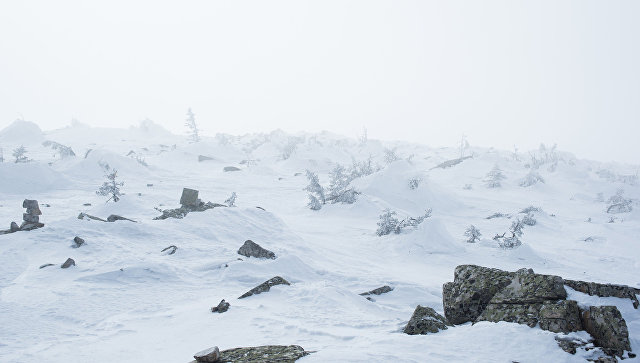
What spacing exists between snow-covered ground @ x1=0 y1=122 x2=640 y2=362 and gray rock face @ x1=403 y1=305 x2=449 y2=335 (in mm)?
264

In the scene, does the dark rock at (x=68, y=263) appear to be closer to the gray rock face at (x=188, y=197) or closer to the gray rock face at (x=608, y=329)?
the gray rock face at (x=188, y=197)

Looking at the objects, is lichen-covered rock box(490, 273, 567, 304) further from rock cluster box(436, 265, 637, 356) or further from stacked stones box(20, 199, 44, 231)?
stacked stones box(20, 199, 44, 231)

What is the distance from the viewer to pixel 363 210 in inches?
709

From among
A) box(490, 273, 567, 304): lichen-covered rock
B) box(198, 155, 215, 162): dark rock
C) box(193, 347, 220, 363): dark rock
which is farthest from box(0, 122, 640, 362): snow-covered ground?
box(198, 155, 215, 162): dark rock

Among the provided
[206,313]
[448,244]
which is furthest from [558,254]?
[206,313]

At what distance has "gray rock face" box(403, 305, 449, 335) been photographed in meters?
4.78

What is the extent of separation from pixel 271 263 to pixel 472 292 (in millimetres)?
5548

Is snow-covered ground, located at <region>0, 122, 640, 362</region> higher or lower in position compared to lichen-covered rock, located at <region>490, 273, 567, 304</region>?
lower

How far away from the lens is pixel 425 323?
4852 mm

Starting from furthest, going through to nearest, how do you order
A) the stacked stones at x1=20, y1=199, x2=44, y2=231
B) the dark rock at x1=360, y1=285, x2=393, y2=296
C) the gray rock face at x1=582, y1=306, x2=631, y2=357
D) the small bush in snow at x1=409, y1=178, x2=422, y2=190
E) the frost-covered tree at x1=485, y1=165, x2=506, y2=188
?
the frost-covered tree at x1=485, y1=165, x2=506, y2=188 < the small bush in snow at x1=409, y1=178, x2=422, y2=190 < the stacked stones at x1=20, y1=199, x2=44, y2=231 < the dark rock at x1=360, y1=285, x2=393, y2=296 < the gray rock face at x1=582, y1=306, x2=631, y2=357

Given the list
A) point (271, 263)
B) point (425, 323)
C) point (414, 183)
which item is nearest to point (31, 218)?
A: point (271, 263)

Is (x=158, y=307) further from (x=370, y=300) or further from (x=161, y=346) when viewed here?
(x=370, y=300)

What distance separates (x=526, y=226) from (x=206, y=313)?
A: 14.7m

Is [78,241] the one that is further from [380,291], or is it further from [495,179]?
[495,179]
